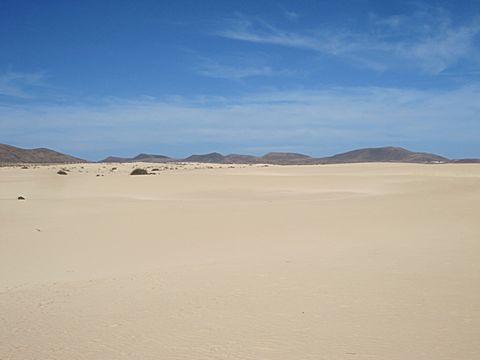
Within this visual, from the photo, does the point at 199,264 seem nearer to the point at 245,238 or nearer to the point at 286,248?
the point at 286,248

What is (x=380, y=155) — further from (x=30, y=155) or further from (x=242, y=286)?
(x=242, y=286)

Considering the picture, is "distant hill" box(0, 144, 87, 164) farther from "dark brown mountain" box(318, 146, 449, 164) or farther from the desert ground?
the desert ground

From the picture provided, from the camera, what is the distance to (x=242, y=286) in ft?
18.3

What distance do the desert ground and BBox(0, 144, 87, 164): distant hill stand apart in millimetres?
86750

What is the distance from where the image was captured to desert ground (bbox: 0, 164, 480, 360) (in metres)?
3.76

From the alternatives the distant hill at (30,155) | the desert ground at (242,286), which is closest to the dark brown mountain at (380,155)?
the distant hill at (30,155)

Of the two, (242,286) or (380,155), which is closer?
(242,286)

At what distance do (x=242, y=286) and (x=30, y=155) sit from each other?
105m

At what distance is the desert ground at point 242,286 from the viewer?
12.3 ft

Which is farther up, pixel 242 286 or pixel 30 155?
pixel 30 155

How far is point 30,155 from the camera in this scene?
325 ft

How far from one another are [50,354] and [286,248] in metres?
5.22

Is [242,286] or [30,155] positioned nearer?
[242,286]

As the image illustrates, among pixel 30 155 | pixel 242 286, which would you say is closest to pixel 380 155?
pixel 30 155
